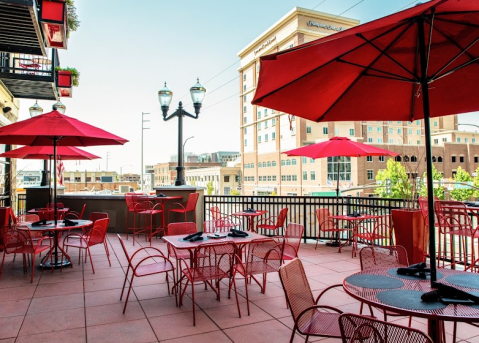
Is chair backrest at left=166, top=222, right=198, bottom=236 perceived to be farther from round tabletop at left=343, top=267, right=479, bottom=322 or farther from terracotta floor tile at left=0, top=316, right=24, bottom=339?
round tabletop at left=343, top=267, right=479, bottom=322

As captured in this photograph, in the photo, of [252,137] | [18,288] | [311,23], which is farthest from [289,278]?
[252,137]

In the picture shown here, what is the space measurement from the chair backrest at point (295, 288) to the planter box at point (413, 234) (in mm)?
3434

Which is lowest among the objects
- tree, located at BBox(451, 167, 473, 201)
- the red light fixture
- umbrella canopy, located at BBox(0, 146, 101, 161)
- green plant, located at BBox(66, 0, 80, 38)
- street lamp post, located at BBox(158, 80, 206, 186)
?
tree, located at BBox(451, 167, 473, 201)

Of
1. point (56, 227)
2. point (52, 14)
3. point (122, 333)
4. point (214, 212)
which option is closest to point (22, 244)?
point (56, 227)

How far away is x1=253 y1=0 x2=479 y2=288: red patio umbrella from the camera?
8.14 feet

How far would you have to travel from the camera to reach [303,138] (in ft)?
212

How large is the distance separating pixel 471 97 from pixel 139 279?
4.85 m

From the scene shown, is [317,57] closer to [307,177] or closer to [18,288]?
[18,288]

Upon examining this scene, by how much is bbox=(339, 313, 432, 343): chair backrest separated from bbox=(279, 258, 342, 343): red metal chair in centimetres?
31

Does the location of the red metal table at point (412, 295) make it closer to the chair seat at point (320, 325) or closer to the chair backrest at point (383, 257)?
the chair seat at point (320, 325)

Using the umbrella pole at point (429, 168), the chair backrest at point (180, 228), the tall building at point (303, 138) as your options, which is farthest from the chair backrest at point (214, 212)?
the tall building at point (303, 138)

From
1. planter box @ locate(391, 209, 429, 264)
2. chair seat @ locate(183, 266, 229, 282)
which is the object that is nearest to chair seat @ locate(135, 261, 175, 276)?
chair seat @ locate(183, 266, 229, 282)

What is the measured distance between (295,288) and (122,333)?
73.5 inches

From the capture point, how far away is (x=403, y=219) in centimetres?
564
